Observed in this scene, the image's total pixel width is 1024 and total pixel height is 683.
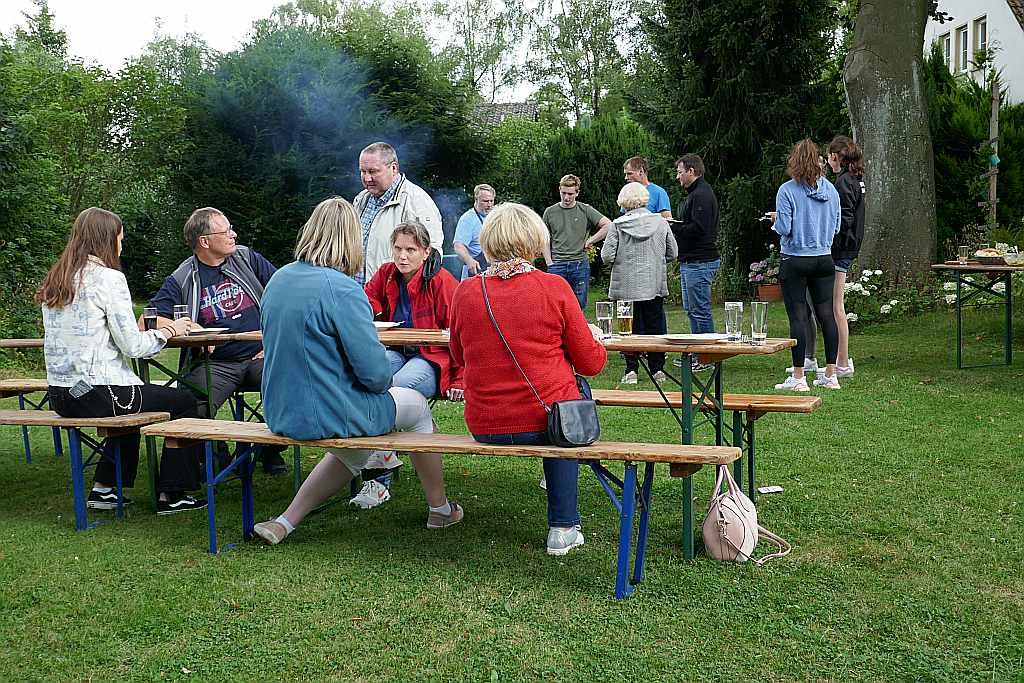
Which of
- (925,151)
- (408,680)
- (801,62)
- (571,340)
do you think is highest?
(801,62)

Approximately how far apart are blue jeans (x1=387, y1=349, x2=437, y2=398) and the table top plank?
516mm

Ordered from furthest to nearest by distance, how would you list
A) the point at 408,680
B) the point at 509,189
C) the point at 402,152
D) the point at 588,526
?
the point at 509,189
the point at 402,152
the point at 588,526
the point at 408,680

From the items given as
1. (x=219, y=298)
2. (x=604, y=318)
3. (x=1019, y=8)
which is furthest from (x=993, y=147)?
(x=219, y=298)

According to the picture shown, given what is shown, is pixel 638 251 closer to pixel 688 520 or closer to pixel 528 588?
pixel 688 520

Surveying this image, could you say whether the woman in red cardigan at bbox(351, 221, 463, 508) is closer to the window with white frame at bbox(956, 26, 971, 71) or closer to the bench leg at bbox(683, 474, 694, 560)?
the bench leg at bbox(683, 474, 694, 560)

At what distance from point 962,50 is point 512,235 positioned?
24239mm

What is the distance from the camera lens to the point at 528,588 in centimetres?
414

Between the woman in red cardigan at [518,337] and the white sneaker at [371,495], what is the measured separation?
4.22 ft

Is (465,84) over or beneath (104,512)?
over

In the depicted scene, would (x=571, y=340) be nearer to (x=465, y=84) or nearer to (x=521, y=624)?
(x=521, y=624)

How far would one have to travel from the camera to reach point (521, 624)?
3.77 meters

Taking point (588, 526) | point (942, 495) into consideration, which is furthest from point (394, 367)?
point (942, 495)

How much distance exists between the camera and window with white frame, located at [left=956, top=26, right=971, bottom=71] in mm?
24681

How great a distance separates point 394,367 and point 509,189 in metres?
19.2
